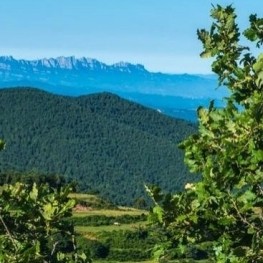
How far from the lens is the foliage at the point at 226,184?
7957 millimetres

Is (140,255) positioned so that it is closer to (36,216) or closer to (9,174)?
(9,174)

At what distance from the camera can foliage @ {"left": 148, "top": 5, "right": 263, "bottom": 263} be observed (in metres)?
7.96

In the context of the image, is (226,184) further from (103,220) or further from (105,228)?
(103,220)

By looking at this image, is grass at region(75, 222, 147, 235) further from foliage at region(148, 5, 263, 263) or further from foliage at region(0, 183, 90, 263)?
foliage at region(148, 5, 263, 263)

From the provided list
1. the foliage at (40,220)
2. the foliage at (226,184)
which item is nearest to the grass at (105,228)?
the foliage at (40,220)

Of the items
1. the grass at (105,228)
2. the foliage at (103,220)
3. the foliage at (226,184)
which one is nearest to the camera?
the foliage at (226,184)

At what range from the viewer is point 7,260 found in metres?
9.14

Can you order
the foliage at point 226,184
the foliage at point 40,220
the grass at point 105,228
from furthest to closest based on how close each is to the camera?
the grass at point 105,228 → the foliage at point 40,220 → the foliage at point 226,184

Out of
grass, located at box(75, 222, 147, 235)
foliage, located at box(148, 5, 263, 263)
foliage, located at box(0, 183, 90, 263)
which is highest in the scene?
foliage, located at box(148, 5, 263, 263)

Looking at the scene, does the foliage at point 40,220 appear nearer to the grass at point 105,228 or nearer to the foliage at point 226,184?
the foliage at point 226,184

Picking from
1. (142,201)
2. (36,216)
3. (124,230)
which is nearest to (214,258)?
(36,216)

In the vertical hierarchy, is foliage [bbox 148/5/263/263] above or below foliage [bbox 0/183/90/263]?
above

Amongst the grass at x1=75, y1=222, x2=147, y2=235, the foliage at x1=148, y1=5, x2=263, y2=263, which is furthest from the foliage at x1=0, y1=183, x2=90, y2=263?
the grass at x1=75, y1=222, x2=147, y2=235

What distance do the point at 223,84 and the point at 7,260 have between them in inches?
139
